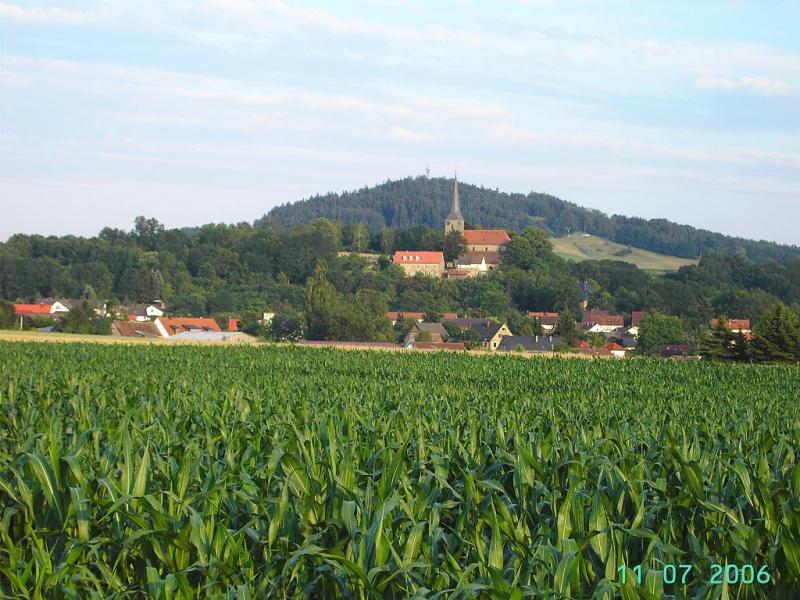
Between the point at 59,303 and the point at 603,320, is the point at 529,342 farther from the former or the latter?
the point at 59,303

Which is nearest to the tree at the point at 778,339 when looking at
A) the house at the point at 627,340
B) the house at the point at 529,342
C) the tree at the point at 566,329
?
the house at the point at 529,342

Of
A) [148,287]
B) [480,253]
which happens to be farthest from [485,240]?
[148,287]

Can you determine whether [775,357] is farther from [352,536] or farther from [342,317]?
[352,536]

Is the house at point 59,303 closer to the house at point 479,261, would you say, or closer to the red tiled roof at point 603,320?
the red tiled roof at point 603,320

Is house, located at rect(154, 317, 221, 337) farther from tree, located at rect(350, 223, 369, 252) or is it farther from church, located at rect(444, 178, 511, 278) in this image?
tree, located at rect(350, 223, 369, 252)

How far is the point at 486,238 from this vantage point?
7426 inches

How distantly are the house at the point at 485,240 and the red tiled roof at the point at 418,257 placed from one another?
823 inches

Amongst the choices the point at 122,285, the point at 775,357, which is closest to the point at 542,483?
the point at 775,357

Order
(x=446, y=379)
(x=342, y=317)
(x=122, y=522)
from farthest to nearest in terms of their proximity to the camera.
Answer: (x=342, y=317)
(x=446, y=379)
(x=122, y=522)

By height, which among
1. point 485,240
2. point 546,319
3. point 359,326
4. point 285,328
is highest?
point 485,240

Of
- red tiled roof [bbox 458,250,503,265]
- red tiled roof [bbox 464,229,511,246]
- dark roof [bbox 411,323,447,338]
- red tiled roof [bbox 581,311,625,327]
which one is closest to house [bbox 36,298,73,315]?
dark roof [bbox 411,323,447,338]

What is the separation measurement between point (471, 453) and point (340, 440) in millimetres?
1285

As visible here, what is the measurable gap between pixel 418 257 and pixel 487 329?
66.6 m

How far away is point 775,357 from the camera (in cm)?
4816
